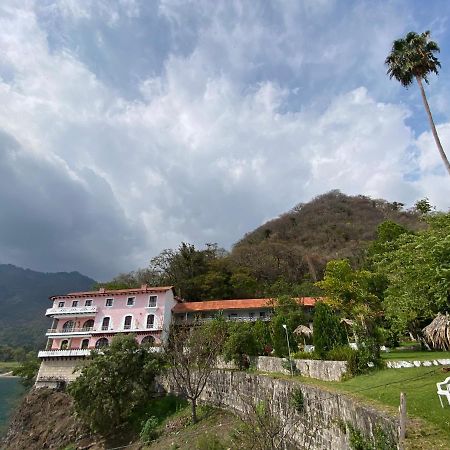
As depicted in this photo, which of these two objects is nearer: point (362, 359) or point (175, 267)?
Answer: point (362, 359)

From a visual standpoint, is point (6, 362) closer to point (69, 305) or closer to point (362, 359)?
point (69, 305)

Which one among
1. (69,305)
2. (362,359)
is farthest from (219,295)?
(362,359)

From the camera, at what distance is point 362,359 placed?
1625 cm

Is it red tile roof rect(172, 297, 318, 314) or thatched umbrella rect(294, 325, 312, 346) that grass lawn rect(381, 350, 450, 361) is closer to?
thatched umbrella rect(294, 325, 312, 346)

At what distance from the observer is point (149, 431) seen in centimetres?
2583

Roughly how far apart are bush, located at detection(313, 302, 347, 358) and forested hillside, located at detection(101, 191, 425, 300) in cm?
2306

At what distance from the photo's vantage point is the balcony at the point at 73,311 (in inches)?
1647

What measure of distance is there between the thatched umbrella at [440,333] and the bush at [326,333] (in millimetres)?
5381

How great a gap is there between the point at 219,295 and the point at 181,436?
2815cm

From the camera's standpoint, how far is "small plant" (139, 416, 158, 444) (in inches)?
994

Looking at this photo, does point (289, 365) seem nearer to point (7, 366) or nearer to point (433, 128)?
point (433, 128)

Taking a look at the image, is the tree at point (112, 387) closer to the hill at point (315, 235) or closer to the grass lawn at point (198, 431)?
the grass lawn at point (198, 431)

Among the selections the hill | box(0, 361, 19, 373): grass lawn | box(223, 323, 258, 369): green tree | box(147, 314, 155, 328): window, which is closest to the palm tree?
box(223, 323, 258, 369): green tree

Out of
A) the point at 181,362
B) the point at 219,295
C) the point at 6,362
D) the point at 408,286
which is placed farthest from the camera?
the point at 6,362
